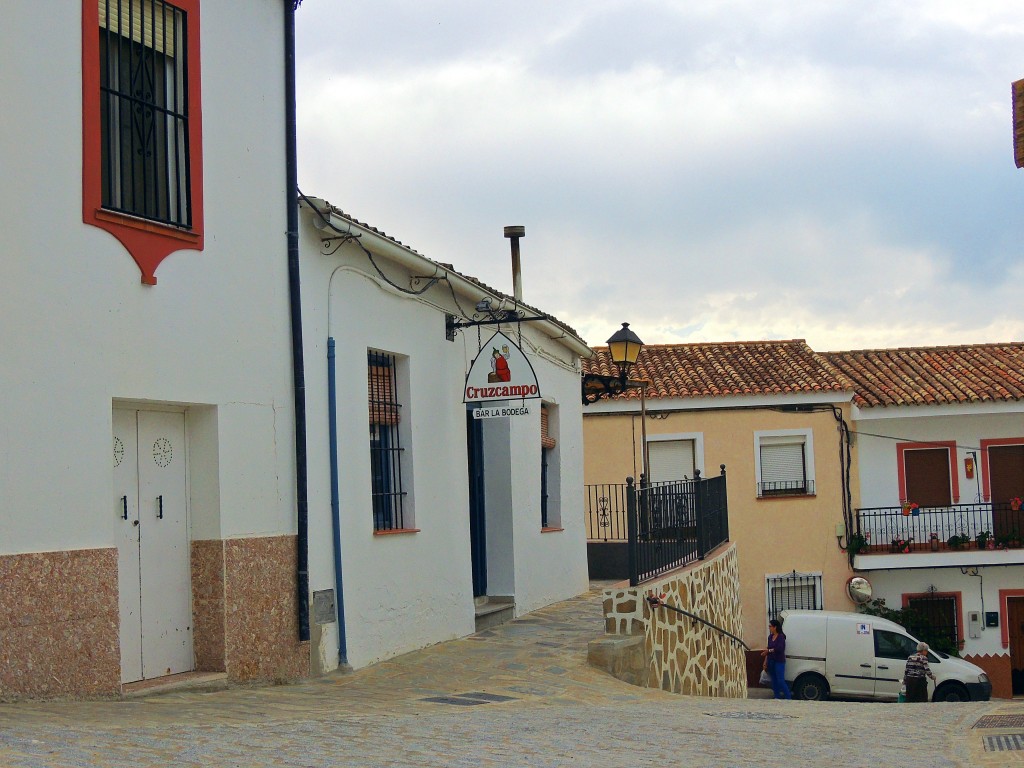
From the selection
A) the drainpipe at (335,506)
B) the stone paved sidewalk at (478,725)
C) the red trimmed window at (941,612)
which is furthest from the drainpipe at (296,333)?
the red trimmed window at (941,612)

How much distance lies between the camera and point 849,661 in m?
21.2

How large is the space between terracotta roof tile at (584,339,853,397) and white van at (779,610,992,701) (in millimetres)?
6970

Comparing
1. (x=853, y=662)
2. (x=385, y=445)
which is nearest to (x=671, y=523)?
(x=385, y=445)

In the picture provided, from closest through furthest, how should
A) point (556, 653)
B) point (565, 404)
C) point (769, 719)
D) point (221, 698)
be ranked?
point (221, 698)
point (769, 719)
point (556, 653)
point (565, 404)

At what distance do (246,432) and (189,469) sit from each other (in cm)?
53

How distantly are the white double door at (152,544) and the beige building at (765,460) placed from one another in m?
19.0

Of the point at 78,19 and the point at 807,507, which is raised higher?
the point at 78,19

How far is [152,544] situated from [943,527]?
74.7 ft

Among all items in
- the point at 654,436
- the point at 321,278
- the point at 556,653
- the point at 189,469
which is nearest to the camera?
the point at 189,469

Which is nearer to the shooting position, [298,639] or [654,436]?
[298,639]

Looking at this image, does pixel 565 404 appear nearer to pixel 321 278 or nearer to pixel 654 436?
pixel 321 278

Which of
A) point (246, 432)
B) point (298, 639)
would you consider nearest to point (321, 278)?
point (246, 432)

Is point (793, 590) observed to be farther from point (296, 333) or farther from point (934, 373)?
point (296, 333)

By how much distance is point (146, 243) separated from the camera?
8.34 metres
